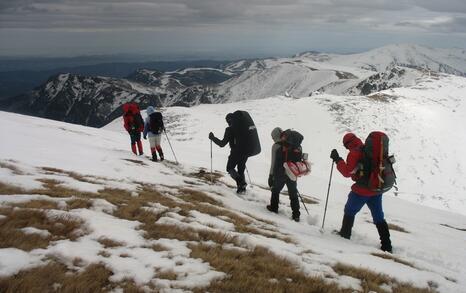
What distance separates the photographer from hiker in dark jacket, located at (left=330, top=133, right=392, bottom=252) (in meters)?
11.4

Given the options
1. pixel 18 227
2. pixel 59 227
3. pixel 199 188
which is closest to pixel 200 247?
pixel 59 227

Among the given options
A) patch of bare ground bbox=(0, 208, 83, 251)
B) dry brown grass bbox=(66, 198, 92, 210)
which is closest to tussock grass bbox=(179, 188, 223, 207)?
dry brown grass bbox=(66, 198, 92, 210)

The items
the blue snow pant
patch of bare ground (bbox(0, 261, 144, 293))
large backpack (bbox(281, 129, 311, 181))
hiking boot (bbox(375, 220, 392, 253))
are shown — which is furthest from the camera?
large backpack (bbox(281, 129, 311, 181))

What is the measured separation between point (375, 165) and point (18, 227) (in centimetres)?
869

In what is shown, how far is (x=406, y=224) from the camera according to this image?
1802cm

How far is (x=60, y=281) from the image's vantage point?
18.7ft

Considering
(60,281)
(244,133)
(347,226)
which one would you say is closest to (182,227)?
(60,281)

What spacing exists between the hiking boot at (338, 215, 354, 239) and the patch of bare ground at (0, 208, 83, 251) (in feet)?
25.9

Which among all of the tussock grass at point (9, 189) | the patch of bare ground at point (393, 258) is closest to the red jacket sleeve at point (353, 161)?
the patch of bare ground at point (393, 258)

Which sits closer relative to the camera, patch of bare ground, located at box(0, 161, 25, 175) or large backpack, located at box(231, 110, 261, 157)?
patch of bare ground, located at box(0, 161, 25, 175)

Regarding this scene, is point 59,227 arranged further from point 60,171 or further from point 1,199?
point 60,171

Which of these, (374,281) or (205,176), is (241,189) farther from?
(374,281)

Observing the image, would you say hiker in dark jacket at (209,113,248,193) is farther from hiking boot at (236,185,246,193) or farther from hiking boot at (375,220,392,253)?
hiking boot at (375,220,392,253)

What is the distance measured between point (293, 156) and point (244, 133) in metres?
2.86
